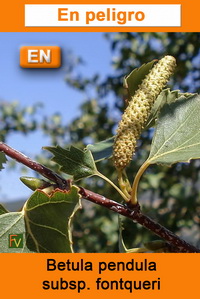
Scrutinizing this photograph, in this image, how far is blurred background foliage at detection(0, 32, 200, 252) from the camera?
205 centimetres

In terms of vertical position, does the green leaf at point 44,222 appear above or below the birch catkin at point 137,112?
below

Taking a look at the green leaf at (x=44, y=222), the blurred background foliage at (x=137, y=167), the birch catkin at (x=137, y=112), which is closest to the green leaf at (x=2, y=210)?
A: the green leaf at (x=44, y=222)

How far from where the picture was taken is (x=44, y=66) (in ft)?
3.67

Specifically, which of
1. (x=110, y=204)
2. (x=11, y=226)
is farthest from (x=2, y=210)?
(x=110, y=204)

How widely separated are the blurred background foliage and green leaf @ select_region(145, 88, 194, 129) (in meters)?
1.11

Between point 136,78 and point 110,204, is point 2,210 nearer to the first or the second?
point 110,204

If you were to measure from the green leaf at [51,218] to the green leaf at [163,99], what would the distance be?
0.22 meters

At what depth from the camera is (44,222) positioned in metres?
0.58

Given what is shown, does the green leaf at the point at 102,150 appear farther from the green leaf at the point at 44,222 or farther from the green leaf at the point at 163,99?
the green leaf at the point at 44,222

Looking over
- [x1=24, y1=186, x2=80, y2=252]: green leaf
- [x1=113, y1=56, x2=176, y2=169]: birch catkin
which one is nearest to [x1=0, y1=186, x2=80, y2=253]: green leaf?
[x1=24, y1=186, x2=80, y2=252]: green leaf

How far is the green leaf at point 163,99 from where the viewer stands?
701 millimetres
